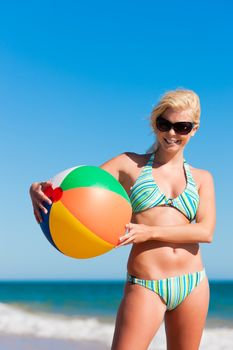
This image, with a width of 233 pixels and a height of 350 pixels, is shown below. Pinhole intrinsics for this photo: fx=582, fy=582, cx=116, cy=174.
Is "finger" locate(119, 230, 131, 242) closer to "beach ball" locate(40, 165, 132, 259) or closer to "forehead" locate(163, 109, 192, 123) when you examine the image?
"beach ball" locate(40, 165, 132, 259)

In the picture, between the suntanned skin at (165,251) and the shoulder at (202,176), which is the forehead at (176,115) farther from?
the shoulder at (202,176)

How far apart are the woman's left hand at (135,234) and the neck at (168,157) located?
0.58 meters

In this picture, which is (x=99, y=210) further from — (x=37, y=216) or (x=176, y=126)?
(x=176, y=126)

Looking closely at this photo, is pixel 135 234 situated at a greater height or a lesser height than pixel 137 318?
greater

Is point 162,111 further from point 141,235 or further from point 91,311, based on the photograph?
point 91,311

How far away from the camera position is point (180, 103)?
3676 millimetres

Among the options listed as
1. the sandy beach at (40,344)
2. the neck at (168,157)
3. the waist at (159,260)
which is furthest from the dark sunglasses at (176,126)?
the sandy beach at (40,344)

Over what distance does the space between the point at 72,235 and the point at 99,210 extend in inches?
8.5

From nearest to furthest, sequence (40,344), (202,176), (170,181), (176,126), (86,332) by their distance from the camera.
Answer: (176,126)
(170,181)
(202,176)
(40,344)
(86,332)

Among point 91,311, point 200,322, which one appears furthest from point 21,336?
point 91,311

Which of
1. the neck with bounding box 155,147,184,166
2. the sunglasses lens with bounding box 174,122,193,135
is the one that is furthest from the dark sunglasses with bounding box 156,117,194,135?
the neck with bounding box 155,147,184,166

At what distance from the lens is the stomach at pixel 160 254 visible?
141 inches

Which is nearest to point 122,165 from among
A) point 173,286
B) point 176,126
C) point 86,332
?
point 176,126

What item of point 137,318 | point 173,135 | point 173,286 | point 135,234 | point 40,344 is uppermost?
point 173,135
